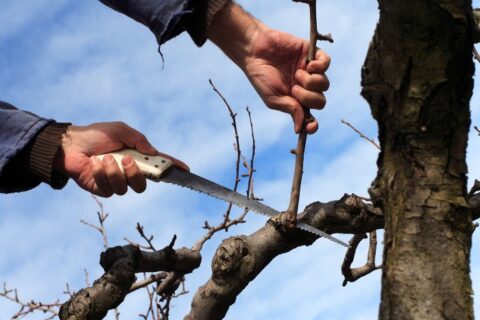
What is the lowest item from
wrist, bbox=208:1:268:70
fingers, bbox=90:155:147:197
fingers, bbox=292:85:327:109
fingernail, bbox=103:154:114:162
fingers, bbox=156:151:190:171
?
fingers, bbox=90:155:147:197

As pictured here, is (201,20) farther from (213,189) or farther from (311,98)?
(213,189)

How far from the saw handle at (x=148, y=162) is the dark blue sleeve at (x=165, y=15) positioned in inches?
20.6

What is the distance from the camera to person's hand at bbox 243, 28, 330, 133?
3.00 m

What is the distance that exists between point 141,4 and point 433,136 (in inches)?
64.9

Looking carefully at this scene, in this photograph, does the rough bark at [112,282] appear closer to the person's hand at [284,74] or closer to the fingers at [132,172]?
the fingers at [132,172]

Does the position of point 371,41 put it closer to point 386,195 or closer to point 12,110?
point 386,195

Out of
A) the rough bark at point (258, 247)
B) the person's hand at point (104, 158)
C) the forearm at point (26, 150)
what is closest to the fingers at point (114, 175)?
the person's hand at point (104, 158)

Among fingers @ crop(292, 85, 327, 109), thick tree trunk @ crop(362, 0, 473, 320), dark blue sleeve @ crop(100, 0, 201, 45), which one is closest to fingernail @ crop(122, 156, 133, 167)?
dark blue sleeve @ crop(100, 0, 201, 45)

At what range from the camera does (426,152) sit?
6.69 feet

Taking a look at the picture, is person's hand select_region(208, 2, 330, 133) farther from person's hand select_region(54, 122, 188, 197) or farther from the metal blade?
person's hand select_region(54, 122, 188, 197)

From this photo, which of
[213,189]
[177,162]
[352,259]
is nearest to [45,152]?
[177,162]

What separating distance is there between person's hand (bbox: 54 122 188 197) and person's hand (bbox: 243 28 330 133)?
A: 1.75 feet

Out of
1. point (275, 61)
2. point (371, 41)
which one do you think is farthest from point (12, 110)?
point (371, 41)

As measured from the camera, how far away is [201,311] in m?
2.98
